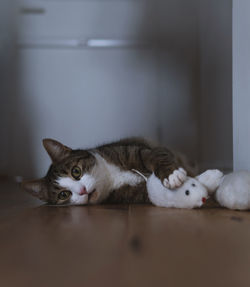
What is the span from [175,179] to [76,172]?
437 millimetres

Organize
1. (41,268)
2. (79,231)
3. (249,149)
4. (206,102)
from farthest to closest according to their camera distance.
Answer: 1. (206,102)
2. (249,149)
3. (79,231)
4. (41,268)

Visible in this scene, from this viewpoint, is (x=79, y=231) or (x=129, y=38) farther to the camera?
(x=129, y=38)

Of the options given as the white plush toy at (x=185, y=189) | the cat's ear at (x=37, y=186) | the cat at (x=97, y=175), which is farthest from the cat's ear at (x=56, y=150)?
the white plush toy at (x=185, y=189)

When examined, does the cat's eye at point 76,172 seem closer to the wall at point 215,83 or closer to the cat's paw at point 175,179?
the cat's paw at point 175,179

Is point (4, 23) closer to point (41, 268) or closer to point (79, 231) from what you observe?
point (79, 231)

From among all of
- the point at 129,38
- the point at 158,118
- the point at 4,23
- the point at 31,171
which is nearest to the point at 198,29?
the point at 129,38

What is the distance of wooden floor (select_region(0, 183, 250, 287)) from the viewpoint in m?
0.45

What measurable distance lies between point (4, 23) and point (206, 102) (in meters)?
1.80

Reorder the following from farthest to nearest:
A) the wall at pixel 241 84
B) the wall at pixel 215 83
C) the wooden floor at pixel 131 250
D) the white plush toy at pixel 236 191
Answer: the wall at pixel 215 83
the wall at pixel 241 84
the white plush toy at pixel 236 191
the wooden floor at pixel 131 250

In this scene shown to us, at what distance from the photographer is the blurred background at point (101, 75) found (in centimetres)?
272

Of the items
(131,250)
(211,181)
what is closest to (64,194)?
(211,181)

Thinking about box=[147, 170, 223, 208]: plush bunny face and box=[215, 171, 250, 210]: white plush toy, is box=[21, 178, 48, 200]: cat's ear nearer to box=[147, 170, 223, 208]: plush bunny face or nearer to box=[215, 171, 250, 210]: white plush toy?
box=[147, 170, 223, 208]: plush bunny face

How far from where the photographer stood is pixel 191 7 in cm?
272

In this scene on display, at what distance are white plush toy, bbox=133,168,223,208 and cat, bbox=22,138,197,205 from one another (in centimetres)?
14
